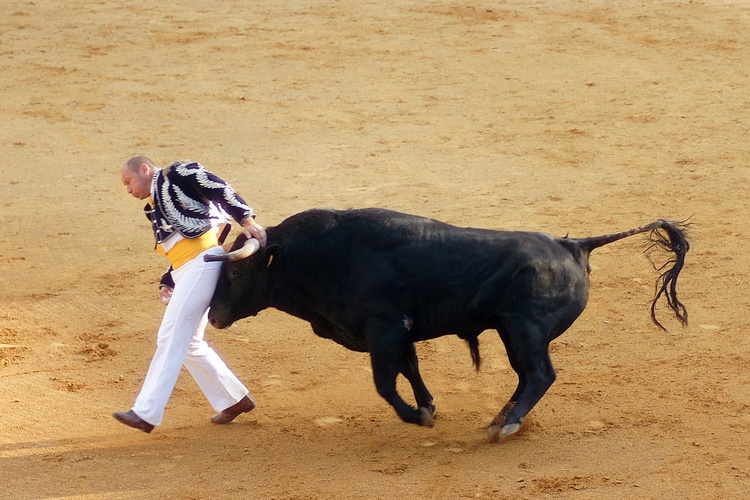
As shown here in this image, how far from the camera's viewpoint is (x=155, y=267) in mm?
9648

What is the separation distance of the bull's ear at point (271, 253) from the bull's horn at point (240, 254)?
0.07m

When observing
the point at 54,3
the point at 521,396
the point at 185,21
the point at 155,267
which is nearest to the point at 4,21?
the point at 54,3

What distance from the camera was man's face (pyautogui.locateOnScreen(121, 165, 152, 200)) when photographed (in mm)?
6352

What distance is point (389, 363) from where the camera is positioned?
247 inches

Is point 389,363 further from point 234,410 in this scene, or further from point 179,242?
point 179,242

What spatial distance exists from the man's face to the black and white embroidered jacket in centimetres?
4

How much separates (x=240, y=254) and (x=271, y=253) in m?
0.25

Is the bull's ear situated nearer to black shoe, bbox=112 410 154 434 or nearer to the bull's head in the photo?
the bull's head

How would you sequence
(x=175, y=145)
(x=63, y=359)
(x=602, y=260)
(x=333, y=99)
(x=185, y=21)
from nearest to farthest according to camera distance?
(x=63, y=359) < (x=602, y=260) < (x=175, y=145) < (x=333, y=99) < (x=185, y=21)

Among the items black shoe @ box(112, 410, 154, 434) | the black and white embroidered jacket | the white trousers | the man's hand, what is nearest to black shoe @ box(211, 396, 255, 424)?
the white trousers

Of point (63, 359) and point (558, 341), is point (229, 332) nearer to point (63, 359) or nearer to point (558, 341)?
point (63, 359)

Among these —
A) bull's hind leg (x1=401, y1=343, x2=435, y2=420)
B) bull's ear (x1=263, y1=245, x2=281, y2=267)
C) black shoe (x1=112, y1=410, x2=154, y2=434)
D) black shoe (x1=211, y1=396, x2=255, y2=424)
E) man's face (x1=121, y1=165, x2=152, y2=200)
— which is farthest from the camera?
black shoe (x1=211, y1=396, x2=255, y2=424)

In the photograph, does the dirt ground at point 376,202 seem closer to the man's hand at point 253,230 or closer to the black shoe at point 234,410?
the black shoe at point 234,410

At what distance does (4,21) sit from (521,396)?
13887 mm
